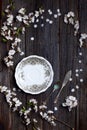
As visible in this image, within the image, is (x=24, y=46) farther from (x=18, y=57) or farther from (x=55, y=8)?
(x=55, y=8)

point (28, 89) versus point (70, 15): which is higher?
point (70, 15)

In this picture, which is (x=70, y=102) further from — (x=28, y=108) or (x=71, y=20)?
(x=71, y=20)

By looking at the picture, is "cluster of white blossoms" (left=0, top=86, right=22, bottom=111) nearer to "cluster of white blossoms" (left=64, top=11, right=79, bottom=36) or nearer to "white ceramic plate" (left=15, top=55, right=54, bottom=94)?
"white ceramic plate" (left=15, top=55, right=54, bottom=94)

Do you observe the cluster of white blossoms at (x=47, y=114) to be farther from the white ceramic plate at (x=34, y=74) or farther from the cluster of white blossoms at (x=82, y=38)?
the cluster of white blossoms at (x=82, y=38)

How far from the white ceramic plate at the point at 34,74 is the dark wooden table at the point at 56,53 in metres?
0.04

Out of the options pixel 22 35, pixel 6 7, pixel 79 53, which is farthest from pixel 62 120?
pixel 6 7

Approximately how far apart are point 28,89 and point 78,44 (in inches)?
15.2

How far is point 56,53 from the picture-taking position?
1.93 metres

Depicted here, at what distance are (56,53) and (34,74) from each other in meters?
0.18

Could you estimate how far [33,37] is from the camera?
1.93m

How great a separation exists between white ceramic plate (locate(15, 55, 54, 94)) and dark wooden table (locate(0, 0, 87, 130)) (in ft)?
0.12

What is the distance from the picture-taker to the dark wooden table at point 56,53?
6.24ft

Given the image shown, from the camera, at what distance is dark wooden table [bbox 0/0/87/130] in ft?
6.24

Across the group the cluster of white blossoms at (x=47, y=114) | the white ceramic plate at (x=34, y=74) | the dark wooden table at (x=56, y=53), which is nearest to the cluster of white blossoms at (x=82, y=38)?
the dark wooden table at (x=56, y=53)
